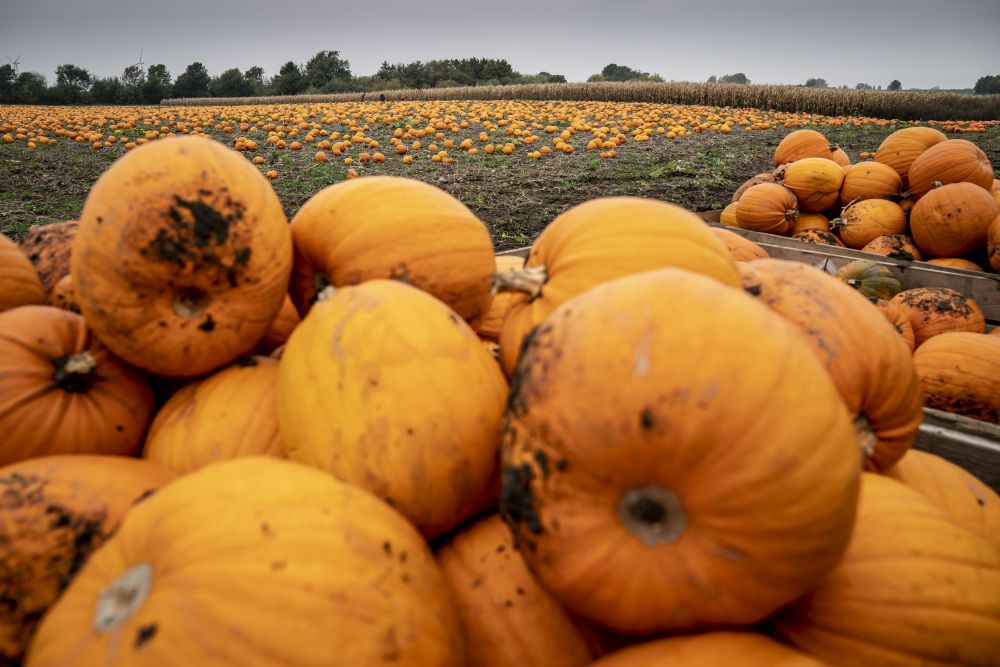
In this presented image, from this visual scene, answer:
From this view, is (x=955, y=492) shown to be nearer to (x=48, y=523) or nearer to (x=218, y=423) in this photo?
(x=218, y=423)

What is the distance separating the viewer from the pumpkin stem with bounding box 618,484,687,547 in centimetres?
100

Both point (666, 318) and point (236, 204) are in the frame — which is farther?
point (236, 204)

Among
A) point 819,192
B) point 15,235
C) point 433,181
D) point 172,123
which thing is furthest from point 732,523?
point 172,123

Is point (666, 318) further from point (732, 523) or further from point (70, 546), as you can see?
point (70, 546)

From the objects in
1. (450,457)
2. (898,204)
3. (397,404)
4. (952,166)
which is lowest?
(450,457)

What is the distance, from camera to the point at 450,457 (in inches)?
48.4

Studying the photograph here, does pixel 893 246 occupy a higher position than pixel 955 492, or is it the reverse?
pixel 893 246

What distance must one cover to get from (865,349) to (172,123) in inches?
934

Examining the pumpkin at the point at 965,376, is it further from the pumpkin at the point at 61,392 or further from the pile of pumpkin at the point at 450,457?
the pumpkin at the point at 61,392

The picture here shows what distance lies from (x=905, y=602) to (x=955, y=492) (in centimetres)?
77

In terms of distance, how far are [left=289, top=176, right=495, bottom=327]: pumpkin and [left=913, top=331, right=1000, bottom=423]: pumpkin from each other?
2.40 meters

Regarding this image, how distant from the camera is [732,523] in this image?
942 mm

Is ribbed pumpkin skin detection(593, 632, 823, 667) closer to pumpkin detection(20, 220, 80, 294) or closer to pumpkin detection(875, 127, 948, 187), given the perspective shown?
pumpkin detection(20, 220, 80, 294)

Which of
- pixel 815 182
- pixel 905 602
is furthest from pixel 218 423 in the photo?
pixel 815 182
